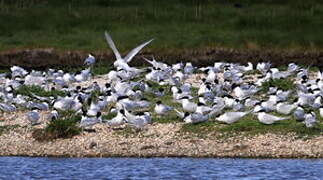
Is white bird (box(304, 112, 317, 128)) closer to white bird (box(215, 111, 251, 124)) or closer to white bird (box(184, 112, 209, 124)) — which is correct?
white bird (box(215, 111, 251, 124))

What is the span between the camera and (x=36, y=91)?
32.3 metres

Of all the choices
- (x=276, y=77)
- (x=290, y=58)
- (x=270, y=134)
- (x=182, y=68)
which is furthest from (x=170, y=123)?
(x=290, y=58)

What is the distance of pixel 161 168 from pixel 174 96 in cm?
760

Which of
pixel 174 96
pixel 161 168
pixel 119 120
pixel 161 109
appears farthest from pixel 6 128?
pixel 161 168

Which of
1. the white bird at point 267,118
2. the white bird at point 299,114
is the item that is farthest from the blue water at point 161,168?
the white bird at point 299,114

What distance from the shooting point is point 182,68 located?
36781mm

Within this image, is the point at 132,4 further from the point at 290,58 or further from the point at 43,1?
the point at 290,58

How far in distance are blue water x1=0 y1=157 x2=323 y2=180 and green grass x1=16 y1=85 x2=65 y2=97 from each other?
296 inches

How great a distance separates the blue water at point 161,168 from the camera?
856 inches

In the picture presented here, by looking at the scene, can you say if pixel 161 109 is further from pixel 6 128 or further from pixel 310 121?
pixel 310 121

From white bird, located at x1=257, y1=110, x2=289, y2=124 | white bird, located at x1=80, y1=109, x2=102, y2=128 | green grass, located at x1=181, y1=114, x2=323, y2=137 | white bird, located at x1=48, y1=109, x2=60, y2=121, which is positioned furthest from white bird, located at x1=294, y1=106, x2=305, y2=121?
white bird, located at x1=48, y1=109, x2=60, y2=121

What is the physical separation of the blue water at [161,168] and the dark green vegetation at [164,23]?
19.8 metres

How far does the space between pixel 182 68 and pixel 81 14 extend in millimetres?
13197

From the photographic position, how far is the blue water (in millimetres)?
21750
